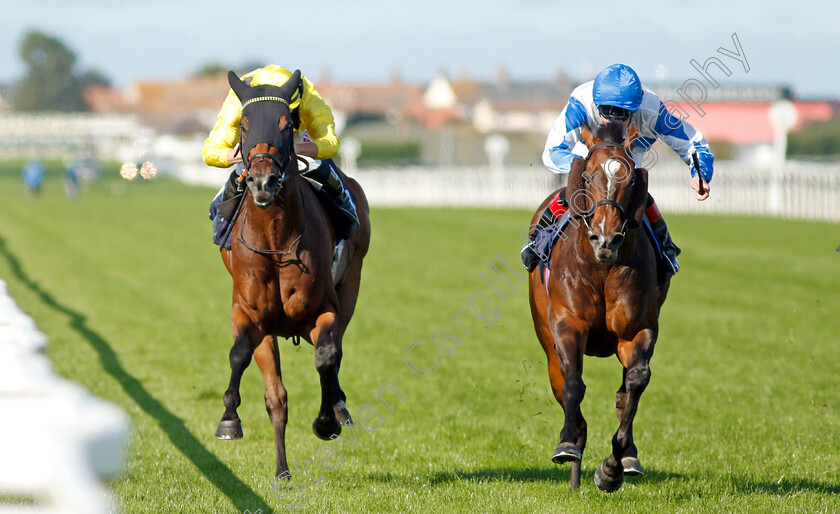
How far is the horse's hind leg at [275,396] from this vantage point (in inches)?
231

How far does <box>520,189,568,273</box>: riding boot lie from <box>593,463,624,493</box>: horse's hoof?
1245mm

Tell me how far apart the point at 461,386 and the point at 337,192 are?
3.37 m

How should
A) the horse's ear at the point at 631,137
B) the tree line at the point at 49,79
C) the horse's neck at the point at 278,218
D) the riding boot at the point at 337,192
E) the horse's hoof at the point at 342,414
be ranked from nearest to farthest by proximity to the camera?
the horse's ear at the point at 631,137 < the horse's neck at the point at 278,218 < the riding boot at the point at 337,192 < the horse's hoof at the point at 342,414 < the tree line at the point at 49,79

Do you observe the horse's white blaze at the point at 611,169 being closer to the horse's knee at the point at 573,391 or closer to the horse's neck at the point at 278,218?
the horse's knee at the point at 573,391

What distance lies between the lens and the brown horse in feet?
16.0

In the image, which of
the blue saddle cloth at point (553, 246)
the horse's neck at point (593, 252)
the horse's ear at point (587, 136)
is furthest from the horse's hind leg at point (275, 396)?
the horse's ear at point (587, 136)

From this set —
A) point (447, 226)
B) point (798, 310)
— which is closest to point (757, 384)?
point (798, 310)

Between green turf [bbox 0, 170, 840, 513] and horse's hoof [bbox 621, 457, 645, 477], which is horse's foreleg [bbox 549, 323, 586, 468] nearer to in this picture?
horse's hoof [bbox 621, 457, 645, 477]

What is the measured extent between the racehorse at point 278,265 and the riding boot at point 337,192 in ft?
1.04

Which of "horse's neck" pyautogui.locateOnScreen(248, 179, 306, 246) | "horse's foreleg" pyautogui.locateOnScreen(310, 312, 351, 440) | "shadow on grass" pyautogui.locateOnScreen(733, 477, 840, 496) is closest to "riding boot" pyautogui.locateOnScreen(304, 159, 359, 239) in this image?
"horse's neck" pyautogui.locateOnScreen(248, 179, 306, 246)

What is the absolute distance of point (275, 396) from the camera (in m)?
5.92

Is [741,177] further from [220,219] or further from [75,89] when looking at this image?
[75,89]

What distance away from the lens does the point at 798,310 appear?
1270 centimetres

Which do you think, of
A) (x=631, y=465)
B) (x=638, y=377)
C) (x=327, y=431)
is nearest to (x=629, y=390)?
(x=638, y=377)
